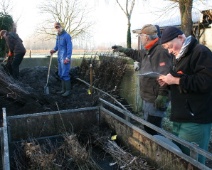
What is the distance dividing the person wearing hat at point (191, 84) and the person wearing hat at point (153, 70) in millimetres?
706

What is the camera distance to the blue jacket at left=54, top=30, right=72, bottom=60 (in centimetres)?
613

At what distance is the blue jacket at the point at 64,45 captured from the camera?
20.1 feet

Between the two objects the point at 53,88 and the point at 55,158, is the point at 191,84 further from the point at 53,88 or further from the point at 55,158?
the point at 53,88

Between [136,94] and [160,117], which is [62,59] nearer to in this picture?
[136,94]

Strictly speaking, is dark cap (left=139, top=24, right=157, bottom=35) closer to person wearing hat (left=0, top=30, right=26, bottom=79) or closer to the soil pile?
the soil pile

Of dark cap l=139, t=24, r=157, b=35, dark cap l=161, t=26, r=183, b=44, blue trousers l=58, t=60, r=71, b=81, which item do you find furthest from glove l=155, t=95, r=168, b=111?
blue trousers l=58, t=60, r=71, b=81

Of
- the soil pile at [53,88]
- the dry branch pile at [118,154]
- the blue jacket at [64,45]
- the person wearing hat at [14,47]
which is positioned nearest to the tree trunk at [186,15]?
the soil pile at [53,88]

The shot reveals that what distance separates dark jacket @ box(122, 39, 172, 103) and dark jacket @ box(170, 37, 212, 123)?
0.70 metres

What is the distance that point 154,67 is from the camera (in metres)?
3.29

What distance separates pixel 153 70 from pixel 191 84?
1140 millimetres

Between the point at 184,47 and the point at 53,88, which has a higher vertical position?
the point at 184,47

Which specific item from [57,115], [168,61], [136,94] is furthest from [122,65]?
[168,61]

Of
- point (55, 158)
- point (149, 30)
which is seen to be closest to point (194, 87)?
point (149, 30)

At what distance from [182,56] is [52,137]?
2420 mm
